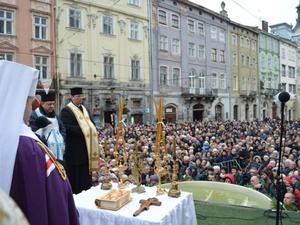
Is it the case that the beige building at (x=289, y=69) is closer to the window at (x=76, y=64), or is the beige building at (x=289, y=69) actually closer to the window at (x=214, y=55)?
the window at (x=214, y=55)

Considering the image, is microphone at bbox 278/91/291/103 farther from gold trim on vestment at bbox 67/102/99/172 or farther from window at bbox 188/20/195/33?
window at bbox 188/20/195/33

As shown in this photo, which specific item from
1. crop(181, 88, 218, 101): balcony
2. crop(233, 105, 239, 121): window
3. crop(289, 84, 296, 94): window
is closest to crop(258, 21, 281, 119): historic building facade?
crop(289, 84, 296, 94): window

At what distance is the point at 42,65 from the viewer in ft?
71.3

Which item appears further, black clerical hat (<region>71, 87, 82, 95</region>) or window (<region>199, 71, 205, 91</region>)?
window (<region>199, 71, 205, 91</region>)

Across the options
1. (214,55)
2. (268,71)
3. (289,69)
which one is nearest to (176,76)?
(214,55)

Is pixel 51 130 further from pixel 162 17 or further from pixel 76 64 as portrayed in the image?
pixel 162 17

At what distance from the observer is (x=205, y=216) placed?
5750mm

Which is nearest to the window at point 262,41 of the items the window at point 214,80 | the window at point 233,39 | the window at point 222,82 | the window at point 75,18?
the window at point 233,39

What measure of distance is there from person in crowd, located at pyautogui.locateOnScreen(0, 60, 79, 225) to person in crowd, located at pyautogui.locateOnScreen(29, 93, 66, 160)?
9.47ft

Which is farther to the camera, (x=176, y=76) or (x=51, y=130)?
(x=176, y=76)

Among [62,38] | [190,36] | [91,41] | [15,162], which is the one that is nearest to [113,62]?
[91,41]

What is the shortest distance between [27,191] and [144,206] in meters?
2.23

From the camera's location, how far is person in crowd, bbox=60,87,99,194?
181 inches

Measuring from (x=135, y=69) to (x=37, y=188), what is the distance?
85.7ft
